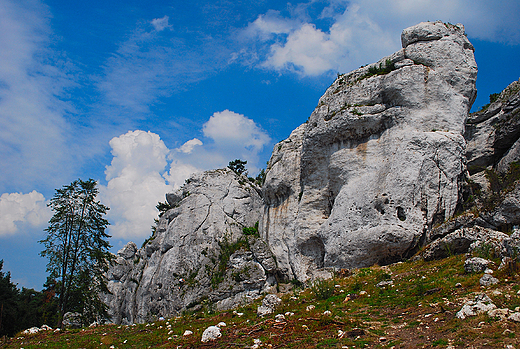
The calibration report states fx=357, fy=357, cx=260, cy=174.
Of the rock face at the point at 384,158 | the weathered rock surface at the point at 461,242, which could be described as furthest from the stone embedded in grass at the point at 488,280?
the rock face at the point at 384,158

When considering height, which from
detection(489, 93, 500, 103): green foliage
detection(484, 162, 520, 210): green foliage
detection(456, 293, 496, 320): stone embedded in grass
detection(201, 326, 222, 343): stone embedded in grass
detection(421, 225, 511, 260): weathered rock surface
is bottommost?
detection(456, 293, 496, 320): stone embedded in grass

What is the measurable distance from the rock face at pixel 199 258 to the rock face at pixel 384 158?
131 inches

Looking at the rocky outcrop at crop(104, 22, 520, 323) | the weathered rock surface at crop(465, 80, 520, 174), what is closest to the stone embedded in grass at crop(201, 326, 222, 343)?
the rocky outcrop at crop(104, 22, 520, 323)

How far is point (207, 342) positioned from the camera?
9570mm

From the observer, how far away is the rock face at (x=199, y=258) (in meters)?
30.6

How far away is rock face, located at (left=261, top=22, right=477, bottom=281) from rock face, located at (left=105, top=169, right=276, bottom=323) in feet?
10.9

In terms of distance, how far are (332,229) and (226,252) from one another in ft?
45.4

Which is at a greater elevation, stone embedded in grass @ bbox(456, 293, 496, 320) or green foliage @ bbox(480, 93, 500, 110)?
green foliage @ bbox(480, 93, 500, 110)

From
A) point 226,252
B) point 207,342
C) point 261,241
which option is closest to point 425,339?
point 207,342

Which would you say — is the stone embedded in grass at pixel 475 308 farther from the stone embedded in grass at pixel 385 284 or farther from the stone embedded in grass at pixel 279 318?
the stone embedded in grass at pixel 385 284

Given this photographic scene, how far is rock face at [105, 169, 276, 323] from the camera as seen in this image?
100 ft

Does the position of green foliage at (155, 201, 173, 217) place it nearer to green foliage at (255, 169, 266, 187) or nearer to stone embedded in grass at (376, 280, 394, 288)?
green foliage at (255, 169, 266, 187)

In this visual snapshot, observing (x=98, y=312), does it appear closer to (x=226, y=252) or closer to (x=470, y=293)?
(x=226, y=252)

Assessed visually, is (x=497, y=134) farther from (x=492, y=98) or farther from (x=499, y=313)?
(x=499, y=313)
